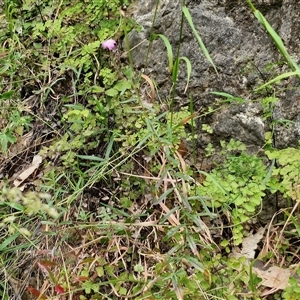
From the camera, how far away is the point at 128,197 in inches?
77.5

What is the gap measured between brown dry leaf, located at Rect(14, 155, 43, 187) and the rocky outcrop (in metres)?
0.71

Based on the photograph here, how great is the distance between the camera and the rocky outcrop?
191 cm

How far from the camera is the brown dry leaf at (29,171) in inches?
86.8

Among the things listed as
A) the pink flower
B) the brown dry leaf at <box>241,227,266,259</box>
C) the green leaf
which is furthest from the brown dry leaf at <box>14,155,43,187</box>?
the brown dry leaf at <box>241,227,266,259</box>

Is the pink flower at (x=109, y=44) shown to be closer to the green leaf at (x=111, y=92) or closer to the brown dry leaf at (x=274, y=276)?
the green leaf at (x=111, y=92)

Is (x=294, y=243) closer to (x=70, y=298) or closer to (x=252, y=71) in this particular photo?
(x=252, y=71)

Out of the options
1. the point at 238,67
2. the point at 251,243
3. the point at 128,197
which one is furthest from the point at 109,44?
the point at 251,243

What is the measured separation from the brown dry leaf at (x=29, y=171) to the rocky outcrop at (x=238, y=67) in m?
0.71

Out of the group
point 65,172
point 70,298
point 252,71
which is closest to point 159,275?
point 70,298

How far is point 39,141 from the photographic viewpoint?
2.33 m

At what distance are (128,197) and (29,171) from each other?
0.59 meters

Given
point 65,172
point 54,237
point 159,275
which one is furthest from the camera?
point 65,172

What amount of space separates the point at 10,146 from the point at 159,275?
3.94ft

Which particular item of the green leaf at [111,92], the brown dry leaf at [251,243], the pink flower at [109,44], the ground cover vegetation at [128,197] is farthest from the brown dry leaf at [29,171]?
the brown dry leaf at [251,243]
